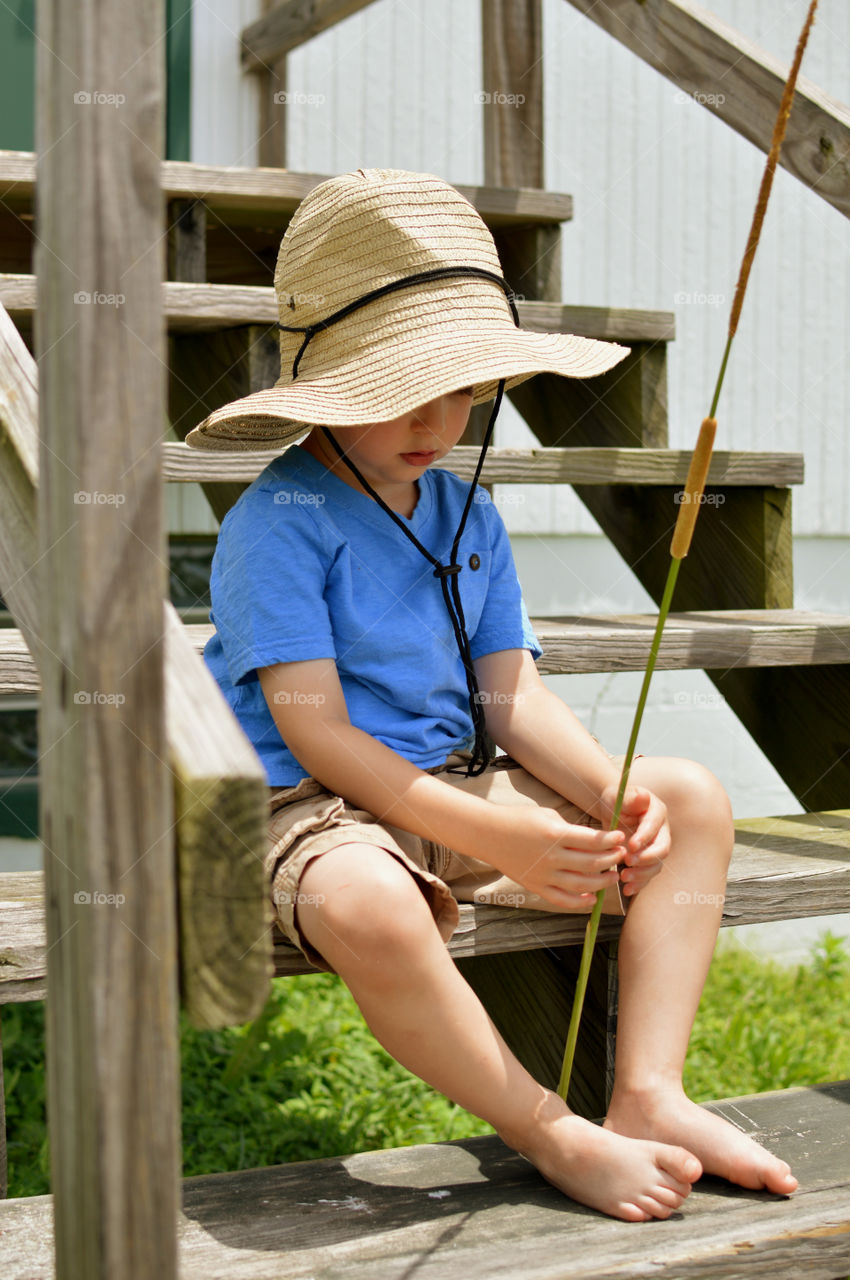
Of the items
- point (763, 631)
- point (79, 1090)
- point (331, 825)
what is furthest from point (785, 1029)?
point (79, 1090)

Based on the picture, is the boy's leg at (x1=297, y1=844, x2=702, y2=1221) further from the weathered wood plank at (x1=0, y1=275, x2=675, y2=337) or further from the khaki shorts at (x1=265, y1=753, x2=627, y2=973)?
the weathered wood plank at (x1=0, y1=275, x2=675, y2=337)

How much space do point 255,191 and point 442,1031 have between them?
183cm

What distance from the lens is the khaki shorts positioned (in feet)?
4.64

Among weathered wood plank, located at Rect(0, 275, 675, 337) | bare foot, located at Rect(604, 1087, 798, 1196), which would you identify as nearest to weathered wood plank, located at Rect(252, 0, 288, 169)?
weathered wood plank, located at Rect(0, 275, 675, 337)

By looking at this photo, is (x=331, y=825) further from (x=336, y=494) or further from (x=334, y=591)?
(x=336, y=494)

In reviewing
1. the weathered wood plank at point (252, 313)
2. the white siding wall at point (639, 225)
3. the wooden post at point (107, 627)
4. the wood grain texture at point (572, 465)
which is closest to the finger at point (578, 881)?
the wooden post at point (107, 627)

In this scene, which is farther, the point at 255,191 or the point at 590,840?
the point at 255,191

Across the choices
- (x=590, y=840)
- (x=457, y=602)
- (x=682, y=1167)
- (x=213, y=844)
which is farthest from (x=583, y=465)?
(x=213, y=844)

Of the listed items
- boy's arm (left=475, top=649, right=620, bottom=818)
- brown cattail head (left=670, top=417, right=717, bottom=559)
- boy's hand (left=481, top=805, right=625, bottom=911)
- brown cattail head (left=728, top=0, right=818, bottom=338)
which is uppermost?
brown cattail head (left=728, top=0, right=818, bottom=338)

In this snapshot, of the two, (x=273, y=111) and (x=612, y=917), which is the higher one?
(x=273, y=111)

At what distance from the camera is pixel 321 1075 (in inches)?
110

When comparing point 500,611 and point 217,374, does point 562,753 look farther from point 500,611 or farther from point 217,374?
point 217,374

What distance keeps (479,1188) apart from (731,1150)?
0.27m

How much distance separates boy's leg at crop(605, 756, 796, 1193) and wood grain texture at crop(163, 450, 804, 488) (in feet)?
2.66
